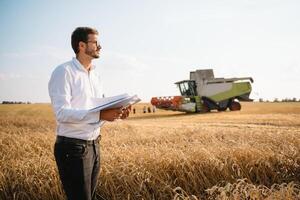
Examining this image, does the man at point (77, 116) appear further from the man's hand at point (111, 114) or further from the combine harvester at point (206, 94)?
the combine harvester at point (206, 94)

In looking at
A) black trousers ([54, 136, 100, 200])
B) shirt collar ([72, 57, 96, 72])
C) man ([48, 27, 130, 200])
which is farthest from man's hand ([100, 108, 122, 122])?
shirt collar ([72, 57, 96, 72])

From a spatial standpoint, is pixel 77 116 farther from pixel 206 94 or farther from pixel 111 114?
pixel 206 94

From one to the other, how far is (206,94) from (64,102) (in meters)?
29.4

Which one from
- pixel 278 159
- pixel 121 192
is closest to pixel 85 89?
pixel 121 192

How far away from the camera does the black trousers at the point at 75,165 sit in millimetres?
2961

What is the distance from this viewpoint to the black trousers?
296 centimetres

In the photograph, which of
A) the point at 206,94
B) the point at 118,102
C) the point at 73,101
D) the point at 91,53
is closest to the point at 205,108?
the point at 206,94

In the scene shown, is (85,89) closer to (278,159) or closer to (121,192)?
(121,192)

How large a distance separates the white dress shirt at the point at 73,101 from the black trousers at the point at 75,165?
0.07 metres

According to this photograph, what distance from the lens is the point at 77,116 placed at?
2.83 meters

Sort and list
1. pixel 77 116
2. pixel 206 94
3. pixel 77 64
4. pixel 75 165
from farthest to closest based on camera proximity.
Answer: pixel 206 94 < pixel 77 64 < pixel 75 165 < pixel 77 116

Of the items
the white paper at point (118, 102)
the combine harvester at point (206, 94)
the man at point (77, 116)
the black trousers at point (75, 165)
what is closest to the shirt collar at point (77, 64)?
the man at point (77, 116)

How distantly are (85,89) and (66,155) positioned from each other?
59 cm

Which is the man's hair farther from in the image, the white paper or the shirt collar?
the white paper
